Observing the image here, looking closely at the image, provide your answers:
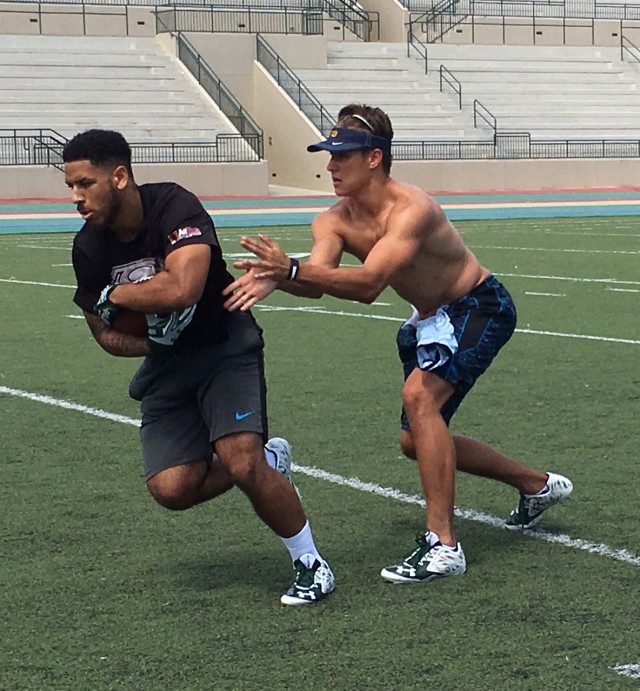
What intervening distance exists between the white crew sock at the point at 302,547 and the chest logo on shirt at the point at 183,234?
111cm

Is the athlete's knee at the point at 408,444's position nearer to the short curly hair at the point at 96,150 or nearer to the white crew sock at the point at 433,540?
the white crew sock at the point at 433,540

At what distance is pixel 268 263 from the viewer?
16.0ft

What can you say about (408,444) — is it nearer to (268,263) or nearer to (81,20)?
(268,263)

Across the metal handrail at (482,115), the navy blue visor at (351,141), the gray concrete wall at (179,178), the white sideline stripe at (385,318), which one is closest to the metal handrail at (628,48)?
the metal handrail at (482,115)

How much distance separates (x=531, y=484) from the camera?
605 centimetres

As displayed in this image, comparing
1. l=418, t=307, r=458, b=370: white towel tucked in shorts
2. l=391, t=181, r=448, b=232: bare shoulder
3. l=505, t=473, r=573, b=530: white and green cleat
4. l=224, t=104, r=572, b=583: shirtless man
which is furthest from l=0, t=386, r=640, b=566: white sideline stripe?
l=391, t=181, r=448, b=232: bare shoulder

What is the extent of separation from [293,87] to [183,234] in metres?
38.5

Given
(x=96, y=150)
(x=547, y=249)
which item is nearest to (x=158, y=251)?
(x=96, y=150)

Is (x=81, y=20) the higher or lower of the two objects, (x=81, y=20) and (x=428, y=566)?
the higher

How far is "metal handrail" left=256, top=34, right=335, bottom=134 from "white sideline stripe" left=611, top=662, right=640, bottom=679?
36741mm

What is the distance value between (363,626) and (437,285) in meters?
1.46

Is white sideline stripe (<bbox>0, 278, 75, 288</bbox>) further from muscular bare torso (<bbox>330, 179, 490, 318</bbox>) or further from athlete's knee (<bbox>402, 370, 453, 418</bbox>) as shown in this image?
athlete's knee (<bbox>402, 370, 453, 418</bbox>)

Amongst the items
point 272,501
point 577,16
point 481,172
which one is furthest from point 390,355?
point 577,16

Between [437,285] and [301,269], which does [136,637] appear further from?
[437,285]
